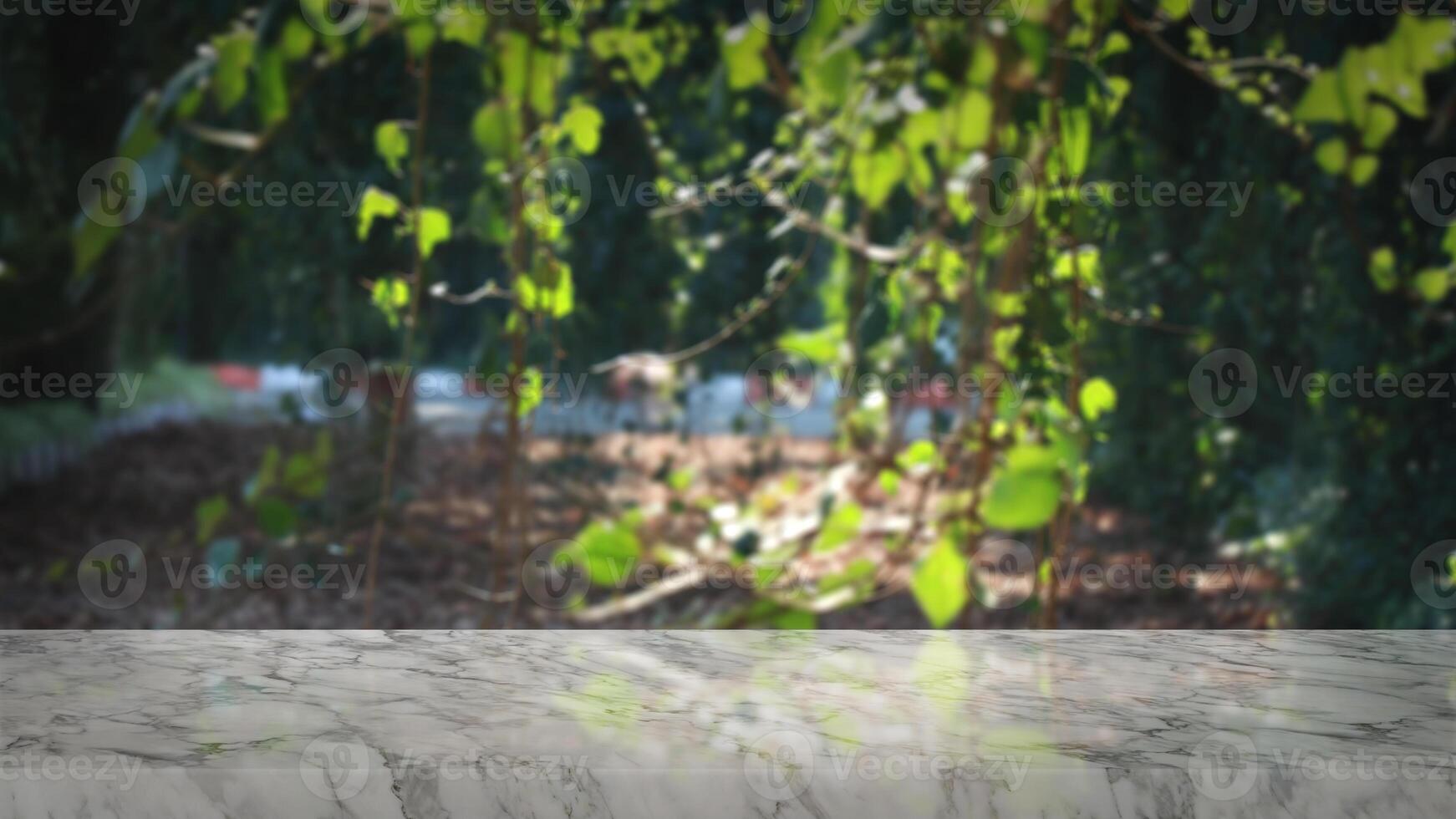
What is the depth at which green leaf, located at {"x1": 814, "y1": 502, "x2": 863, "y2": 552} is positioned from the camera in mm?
872

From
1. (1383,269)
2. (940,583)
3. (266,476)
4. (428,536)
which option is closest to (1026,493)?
(940,583)

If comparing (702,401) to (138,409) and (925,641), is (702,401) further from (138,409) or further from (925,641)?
(925,641)

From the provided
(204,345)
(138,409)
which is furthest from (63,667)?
(138,409)

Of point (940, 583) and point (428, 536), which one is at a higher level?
point (940, 583)

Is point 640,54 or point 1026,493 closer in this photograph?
point 1026,493

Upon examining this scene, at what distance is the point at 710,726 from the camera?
0.49m

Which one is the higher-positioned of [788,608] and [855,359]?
[855,359]

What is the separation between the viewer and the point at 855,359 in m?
0.98

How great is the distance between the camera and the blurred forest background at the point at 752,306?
0.89 m

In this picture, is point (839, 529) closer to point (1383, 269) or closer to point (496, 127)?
point (496, 127)

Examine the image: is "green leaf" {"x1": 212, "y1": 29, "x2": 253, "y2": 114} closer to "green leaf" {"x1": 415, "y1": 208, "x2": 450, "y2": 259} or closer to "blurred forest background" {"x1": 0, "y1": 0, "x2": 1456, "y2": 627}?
"blurred forest background" {"x1": 0, "y1": 0, "x2": 1456, "y2": 627}

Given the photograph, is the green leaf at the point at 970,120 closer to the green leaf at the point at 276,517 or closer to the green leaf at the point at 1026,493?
the green leaf at the point at 1026,493

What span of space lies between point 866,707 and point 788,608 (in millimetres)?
344

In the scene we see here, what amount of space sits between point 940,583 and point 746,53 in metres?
0.34
